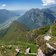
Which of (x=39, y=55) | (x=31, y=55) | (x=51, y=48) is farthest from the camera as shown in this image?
(x=31, y=55)

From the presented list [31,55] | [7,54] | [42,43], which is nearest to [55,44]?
[42,43]

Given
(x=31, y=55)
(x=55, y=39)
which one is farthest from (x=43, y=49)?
(x=31, y=55)

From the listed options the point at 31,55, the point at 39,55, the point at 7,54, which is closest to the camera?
the point at 39,55

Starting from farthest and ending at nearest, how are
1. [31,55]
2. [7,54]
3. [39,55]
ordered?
[7,54] → [31,55] → [39,55]

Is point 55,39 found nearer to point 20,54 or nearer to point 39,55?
point 39,55

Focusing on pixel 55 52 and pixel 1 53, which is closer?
pixel 55 52

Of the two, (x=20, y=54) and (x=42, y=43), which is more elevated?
(x=42, y=43)

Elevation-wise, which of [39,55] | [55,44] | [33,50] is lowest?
[33,50]

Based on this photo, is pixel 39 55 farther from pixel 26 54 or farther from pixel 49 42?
pixel 26 54

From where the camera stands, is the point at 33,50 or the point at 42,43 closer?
the point at 42,43
